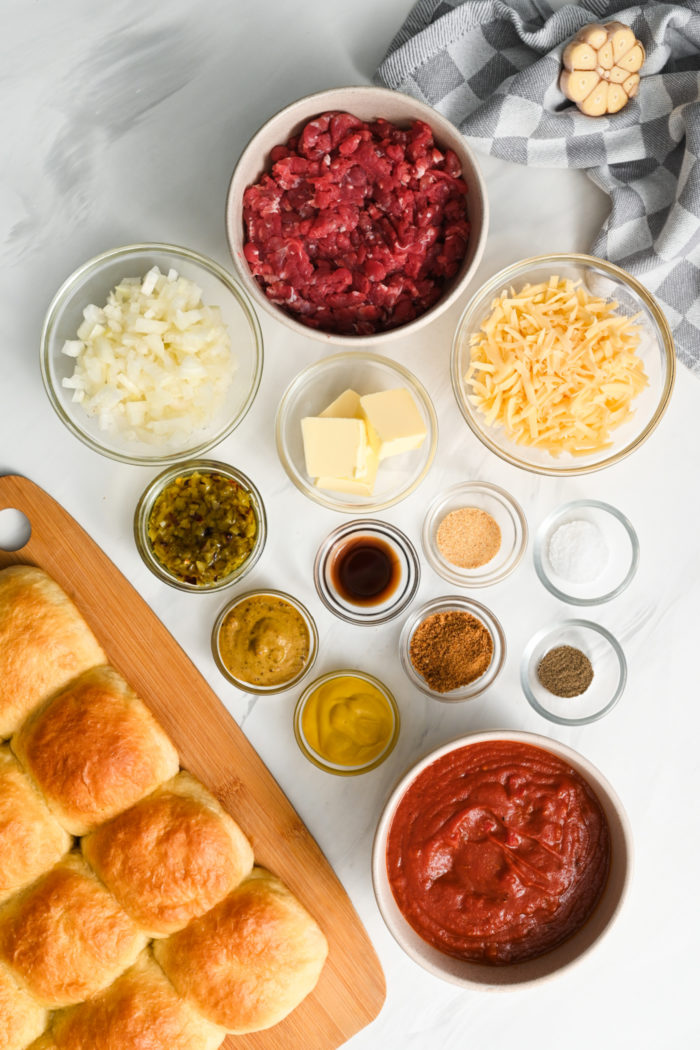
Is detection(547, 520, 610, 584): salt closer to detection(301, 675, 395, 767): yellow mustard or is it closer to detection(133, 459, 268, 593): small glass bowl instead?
detection(301, 675, 395, 767): yellow mustard

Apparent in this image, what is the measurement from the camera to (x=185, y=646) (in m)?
2.43

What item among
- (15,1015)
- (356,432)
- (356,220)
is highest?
(356,220)

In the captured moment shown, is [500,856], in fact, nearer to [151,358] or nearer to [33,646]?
[33,646]

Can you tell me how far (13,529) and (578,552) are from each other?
5.88ft

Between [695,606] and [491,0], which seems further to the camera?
[695,606]

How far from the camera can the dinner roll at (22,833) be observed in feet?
7.31

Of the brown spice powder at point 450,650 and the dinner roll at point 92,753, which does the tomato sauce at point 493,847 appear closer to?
the brown spice powder at point 450,650

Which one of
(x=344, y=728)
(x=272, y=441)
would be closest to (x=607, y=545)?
(x=344, y=728)

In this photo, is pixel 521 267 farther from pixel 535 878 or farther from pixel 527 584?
pixel 535 878

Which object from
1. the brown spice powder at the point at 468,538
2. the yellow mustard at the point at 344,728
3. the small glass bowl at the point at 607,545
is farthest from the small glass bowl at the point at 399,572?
the small glass bowl at the point at 607,545

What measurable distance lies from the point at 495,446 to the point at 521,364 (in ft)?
0.85

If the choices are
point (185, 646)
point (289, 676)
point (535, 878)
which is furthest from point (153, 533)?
point (535, 878)

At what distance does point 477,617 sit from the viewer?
242 cm

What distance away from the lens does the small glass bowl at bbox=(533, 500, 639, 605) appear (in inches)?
95.1
